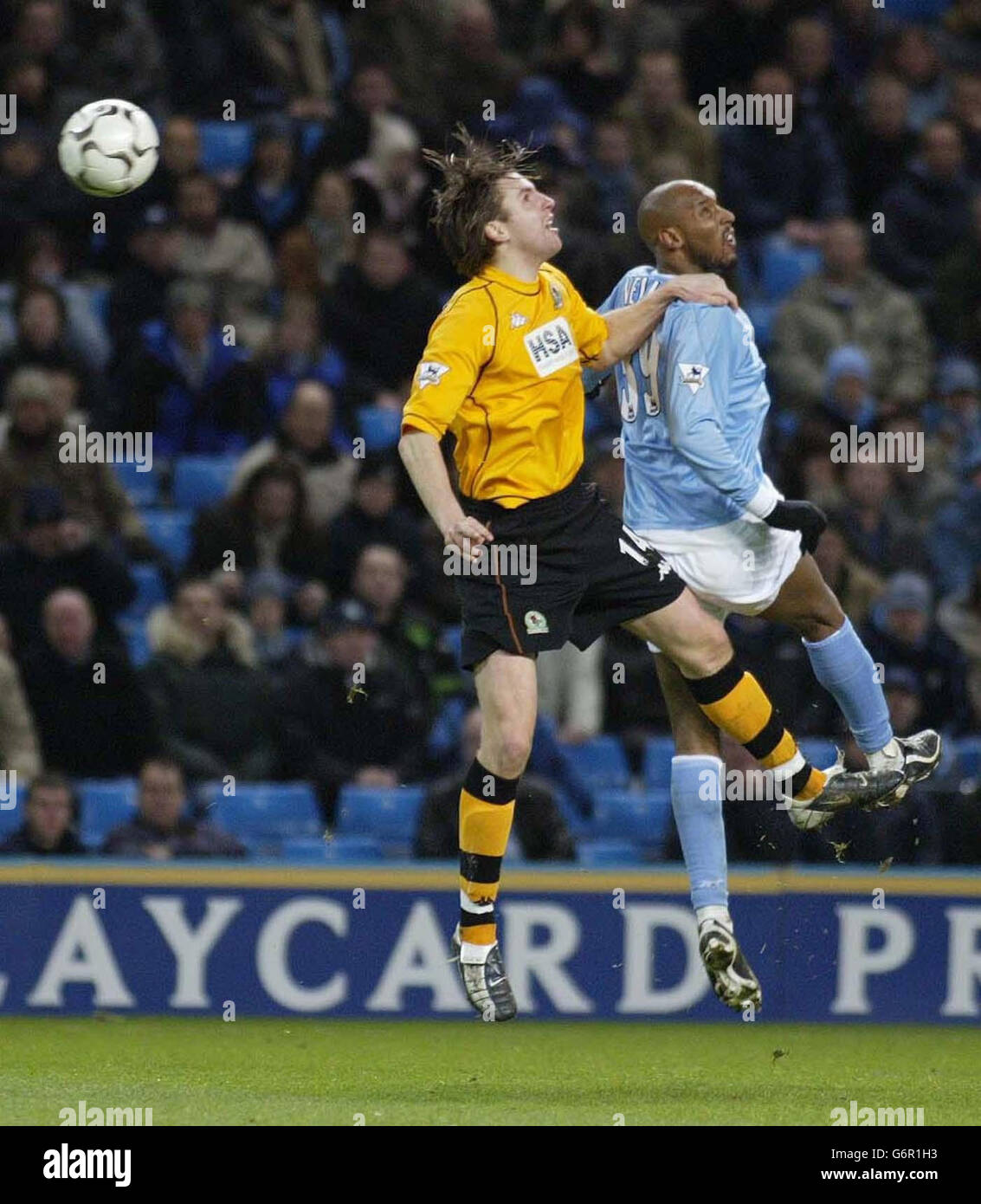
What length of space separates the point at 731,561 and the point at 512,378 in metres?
0.90

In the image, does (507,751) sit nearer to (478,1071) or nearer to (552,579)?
(552,579)

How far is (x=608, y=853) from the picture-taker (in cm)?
973

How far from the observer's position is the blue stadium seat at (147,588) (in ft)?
35.0

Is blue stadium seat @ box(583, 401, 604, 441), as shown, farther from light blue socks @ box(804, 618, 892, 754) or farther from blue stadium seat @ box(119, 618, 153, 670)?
light blue socks @ box(804, 618, 892, 754)

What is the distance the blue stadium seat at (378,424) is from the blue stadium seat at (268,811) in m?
2.00

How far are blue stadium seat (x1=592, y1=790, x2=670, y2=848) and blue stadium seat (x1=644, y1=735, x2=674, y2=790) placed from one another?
0.12m

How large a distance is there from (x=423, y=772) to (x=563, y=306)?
3329 millimetres

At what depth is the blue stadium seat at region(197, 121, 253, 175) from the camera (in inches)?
485

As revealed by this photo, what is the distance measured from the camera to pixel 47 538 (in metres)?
9.93

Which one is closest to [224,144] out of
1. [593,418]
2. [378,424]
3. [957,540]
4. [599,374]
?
[378,424]

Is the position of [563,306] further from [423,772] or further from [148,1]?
[148,1]

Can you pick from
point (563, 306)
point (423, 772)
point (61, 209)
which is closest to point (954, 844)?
point (423, 772)

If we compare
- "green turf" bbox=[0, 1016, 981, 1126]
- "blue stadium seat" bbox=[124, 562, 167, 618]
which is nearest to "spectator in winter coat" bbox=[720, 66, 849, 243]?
"blue stadium seat" bbox=[124, 562, 167, 618]

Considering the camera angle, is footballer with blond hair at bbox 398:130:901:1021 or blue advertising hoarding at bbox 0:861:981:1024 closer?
footballer with blond hair at bbox 398:130:901:1021
